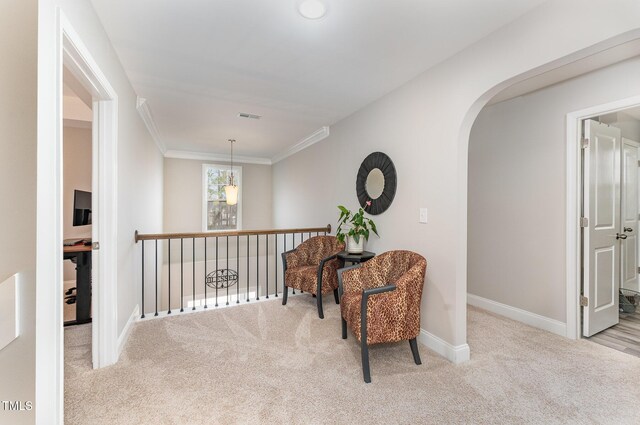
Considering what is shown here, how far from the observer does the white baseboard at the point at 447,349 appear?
2215 millimetres

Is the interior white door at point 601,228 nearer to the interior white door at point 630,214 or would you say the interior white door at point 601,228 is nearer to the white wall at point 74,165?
the interior white door at point 630,214

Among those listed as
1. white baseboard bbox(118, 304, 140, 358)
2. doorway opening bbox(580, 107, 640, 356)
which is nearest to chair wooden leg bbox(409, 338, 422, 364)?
doorway opening bbox(580, 107, 640, 356)

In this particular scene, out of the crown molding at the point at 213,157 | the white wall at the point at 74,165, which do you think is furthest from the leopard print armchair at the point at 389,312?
the crown molding at the point at 213,157

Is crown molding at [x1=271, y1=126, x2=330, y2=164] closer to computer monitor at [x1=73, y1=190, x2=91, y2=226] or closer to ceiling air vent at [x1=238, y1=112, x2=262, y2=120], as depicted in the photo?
ceiling air vent at [x1=238, y1=112, x2=262, y2=120]

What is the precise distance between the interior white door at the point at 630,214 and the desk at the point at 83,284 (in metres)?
6.09

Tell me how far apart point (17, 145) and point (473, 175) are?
12.9ft

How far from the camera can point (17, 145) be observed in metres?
0.67

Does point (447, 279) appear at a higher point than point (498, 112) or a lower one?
lower

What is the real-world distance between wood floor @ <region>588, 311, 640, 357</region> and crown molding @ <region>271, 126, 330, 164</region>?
3853mm

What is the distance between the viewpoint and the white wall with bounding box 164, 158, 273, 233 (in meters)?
6.13

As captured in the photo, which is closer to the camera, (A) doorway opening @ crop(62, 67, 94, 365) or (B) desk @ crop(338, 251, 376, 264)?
(A) doorway opening @ crop(62, 67, 94, 365)

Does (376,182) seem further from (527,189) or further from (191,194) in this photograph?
(191,194)

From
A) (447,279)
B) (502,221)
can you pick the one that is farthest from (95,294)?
(502,221)

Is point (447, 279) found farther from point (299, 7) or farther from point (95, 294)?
point (95, 294)
